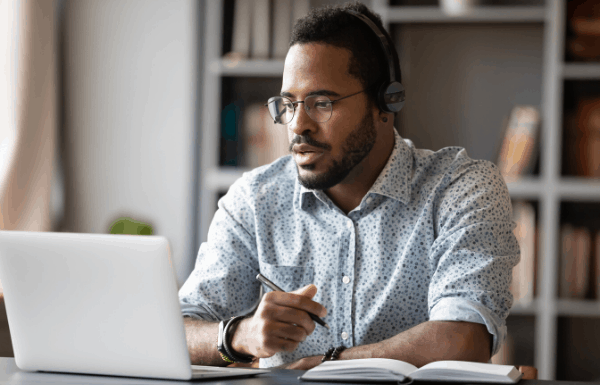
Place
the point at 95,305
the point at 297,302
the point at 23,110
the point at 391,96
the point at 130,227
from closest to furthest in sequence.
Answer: the point at 95,305 < the point at 297,302 < the point at 391,96 < the point at 23,110 < the point at 130,227

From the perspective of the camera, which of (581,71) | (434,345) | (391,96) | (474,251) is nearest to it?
(434,345)

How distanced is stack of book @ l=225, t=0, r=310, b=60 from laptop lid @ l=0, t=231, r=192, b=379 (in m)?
1.75

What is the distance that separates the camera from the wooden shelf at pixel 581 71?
7.34ft

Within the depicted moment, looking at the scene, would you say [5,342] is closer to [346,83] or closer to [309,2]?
[346,83]

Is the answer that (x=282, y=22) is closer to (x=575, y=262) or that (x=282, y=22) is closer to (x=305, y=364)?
(x=575, y=262)

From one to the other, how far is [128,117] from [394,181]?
5.23ft

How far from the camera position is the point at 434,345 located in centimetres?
Answer: 111

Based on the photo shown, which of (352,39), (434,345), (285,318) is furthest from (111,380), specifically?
(352,39)

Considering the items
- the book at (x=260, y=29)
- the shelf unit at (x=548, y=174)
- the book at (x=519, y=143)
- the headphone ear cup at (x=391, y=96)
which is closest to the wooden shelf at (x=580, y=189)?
the shelf unit at (x=548, y=174)

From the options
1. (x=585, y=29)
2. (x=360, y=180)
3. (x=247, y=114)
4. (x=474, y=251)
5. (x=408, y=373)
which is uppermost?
(x=585, y=29)

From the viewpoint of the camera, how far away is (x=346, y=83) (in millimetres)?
1405

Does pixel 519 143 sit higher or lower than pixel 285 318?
higher

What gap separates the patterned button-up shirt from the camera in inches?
49.9

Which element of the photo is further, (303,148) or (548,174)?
(548,174)
